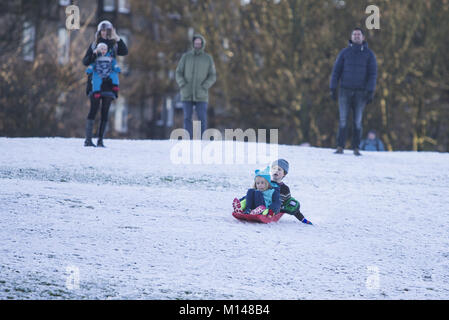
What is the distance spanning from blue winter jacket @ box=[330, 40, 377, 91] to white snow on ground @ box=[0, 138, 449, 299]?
2008 mm

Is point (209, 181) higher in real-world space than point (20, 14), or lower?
lower

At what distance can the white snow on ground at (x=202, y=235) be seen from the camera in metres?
6.23

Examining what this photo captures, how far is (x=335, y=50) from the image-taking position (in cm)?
2580

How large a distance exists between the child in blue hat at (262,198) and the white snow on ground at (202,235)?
0.57 feet

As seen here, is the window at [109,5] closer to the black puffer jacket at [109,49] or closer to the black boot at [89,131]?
the black boot at [89,131]

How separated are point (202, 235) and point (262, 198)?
979 mm

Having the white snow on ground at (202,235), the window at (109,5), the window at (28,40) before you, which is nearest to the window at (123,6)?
the window at (109,5)

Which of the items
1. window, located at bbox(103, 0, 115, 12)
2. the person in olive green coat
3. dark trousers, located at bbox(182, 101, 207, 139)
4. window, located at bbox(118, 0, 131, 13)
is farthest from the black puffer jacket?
window, located at bbox(118, 0, 131, 13)

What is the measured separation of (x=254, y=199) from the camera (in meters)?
8.52

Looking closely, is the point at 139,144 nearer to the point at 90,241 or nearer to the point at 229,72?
the point at 90,241

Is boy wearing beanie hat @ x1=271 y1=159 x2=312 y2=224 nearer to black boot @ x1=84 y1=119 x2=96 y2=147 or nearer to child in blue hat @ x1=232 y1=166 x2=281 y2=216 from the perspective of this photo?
child in blue hat @ x1=232 y1=166 x2=281 y2=216
